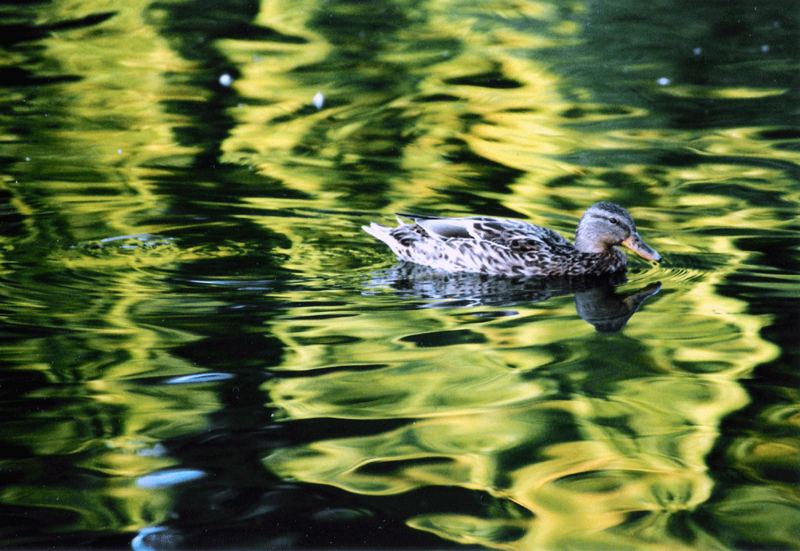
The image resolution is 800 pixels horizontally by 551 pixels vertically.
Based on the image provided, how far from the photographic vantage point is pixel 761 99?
42.9 feet

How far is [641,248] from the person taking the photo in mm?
8242

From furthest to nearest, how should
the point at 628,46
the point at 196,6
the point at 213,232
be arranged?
the point at 196,6, the point at 628,46, the point at 213,232

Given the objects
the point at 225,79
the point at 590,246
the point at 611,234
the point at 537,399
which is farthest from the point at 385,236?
the point at 225,79

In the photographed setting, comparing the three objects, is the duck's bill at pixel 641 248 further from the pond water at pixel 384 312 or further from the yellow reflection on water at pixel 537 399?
the yellow reflection on water at pixel 537 399

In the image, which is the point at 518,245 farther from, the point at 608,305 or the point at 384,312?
the point at 384,312

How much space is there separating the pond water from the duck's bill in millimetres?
97

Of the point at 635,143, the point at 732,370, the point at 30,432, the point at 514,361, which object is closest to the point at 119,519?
the point at 30,432

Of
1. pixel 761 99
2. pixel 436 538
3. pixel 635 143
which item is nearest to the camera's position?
pixel 436 538

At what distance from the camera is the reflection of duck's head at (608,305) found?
279 inches

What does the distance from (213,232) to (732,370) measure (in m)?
3.75

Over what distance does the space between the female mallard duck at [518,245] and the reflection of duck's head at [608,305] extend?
337 millimetres

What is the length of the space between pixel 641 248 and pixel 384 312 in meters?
1.99

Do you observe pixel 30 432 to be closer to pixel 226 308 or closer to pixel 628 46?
pixel 226 308

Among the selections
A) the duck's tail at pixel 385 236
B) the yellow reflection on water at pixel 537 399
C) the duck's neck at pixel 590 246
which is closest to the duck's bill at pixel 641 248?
the duck's neck at pixel 590 246
